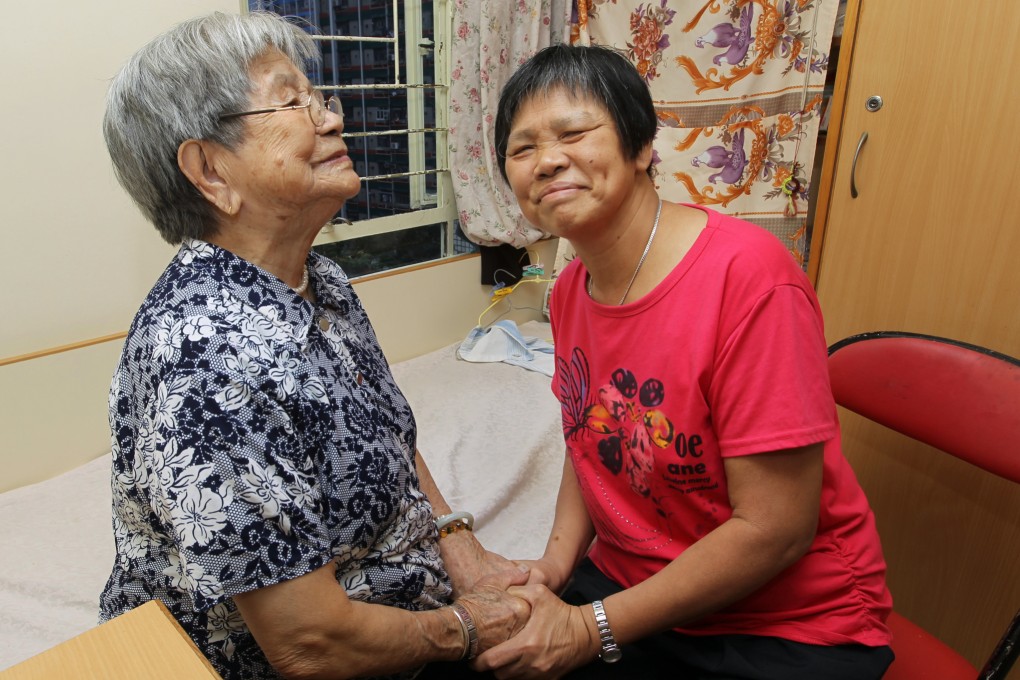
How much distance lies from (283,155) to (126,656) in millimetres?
606

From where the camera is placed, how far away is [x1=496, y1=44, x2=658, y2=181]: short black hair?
97 cm

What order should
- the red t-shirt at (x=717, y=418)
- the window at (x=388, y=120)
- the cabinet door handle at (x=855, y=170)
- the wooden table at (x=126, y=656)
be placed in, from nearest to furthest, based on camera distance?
the wooden table at (x=126, y=656)
the red t-shirt at (x=717, y=418)
the cabinet door handle at (x=855, y=170)
the window at (x=388, y=120)

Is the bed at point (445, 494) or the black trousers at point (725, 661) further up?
the black trousers at point (725, 661)

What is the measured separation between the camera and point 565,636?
981 mm

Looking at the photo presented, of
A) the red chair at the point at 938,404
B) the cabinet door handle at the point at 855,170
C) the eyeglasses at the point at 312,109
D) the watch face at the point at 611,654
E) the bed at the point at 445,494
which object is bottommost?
the bed at the point at 445,494

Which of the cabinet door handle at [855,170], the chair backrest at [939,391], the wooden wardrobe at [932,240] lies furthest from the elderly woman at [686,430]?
the cabinet door handle at [855,170]

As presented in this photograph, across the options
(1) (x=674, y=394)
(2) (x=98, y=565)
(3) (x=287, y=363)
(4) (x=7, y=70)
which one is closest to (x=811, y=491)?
(1) (x=674, y=394)

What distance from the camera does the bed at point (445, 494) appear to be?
1.43m

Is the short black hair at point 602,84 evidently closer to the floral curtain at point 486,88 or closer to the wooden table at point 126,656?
the wooden table at point 126,656

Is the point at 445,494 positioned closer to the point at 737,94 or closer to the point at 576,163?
the point at 576,163

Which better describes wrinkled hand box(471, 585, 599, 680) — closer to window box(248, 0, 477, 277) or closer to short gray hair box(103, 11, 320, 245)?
short gray hair box(103, 11, 320, 245)

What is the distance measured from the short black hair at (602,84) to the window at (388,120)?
4.99 feet

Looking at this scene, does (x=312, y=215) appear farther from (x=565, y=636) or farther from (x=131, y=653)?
(x=565, y=636)

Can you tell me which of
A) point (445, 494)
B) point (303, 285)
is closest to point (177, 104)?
point (303, 285)
